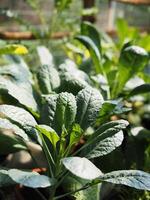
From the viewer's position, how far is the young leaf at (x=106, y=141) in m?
0.80

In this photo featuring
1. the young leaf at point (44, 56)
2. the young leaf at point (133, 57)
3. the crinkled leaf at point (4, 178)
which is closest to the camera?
the crinkled leaf at point (4, 178)

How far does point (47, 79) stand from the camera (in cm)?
108

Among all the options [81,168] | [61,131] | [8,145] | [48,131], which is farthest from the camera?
[8,145]

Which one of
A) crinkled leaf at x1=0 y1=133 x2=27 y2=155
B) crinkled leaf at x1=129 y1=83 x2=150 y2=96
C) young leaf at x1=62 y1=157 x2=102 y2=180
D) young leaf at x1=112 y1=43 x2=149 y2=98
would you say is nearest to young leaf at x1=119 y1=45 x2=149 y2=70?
young leaf at x1=112 y1=43 x2=149 y2=98

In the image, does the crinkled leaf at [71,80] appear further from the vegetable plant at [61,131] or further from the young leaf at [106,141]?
the young leaf at [106,141]

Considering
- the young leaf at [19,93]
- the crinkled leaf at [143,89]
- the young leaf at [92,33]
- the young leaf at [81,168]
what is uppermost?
the young leaf at [92,33]

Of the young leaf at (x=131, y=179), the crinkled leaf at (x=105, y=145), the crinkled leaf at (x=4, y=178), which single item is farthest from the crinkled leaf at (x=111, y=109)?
the crinkled leaf at (x=4, y=178)

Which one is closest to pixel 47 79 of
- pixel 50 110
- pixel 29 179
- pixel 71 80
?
pixel 71 80

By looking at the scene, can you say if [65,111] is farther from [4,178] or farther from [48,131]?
[4,178]

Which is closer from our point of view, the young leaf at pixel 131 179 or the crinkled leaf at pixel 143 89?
the young leaf at pixel 131 179

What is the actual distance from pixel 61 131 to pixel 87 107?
0.29ft

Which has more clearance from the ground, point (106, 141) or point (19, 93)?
point (19, 93)

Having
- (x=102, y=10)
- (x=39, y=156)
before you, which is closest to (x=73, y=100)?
(x=39, y=156)

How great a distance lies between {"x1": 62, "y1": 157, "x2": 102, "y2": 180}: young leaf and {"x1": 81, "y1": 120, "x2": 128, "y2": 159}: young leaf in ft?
0.41
